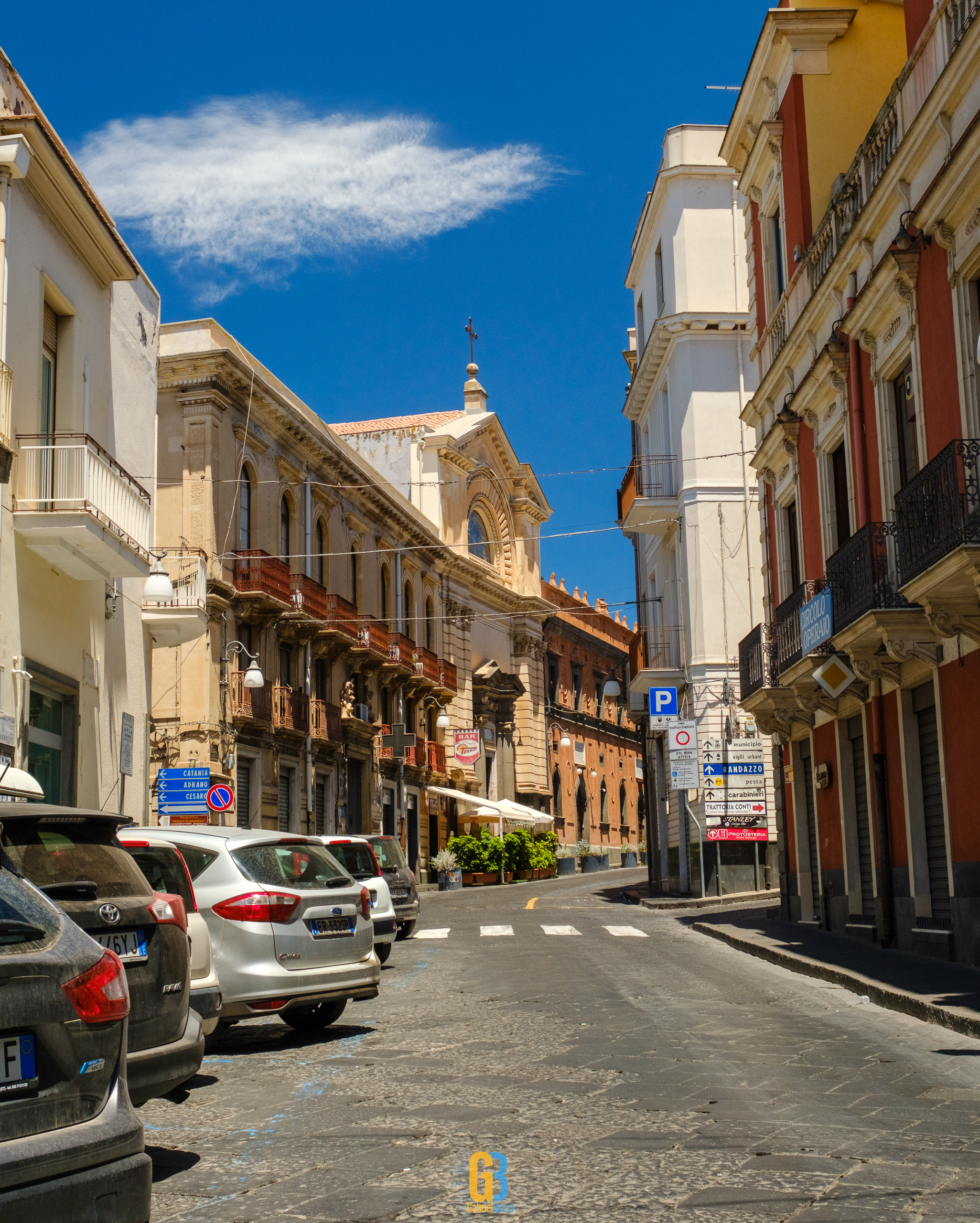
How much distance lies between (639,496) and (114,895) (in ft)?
100

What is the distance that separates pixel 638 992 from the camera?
44.2 ft

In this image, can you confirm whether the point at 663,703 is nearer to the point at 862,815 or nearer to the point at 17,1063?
the point at 862,815

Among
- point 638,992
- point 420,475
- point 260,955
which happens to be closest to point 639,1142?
point 260,955

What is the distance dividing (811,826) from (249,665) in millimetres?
16687

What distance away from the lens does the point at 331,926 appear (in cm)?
1100

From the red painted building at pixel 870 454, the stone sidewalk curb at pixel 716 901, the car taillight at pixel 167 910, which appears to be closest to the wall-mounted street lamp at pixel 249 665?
the stone sidewalk curb at pixel 716 901

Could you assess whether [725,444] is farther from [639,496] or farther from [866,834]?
[866,834]

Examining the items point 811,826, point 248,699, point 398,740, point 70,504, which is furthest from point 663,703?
point 70,504

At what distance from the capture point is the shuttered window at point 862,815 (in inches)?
759

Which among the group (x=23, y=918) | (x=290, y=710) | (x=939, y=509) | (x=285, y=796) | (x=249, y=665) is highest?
(x=249, y=665)

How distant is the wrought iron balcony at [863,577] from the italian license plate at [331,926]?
7.46 meters

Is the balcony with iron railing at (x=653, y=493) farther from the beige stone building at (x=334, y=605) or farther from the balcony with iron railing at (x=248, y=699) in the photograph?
the balcony with iron railing at (x=248, y=699)

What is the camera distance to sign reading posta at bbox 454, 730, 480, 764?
50594 millimetres

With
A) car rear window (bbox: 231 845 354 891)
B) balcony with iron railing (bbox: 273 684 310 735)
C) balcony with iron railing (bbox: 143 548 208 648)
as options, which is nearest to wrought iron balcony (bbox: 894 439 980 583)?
car rear window (bbox: 231 845 354 891)
